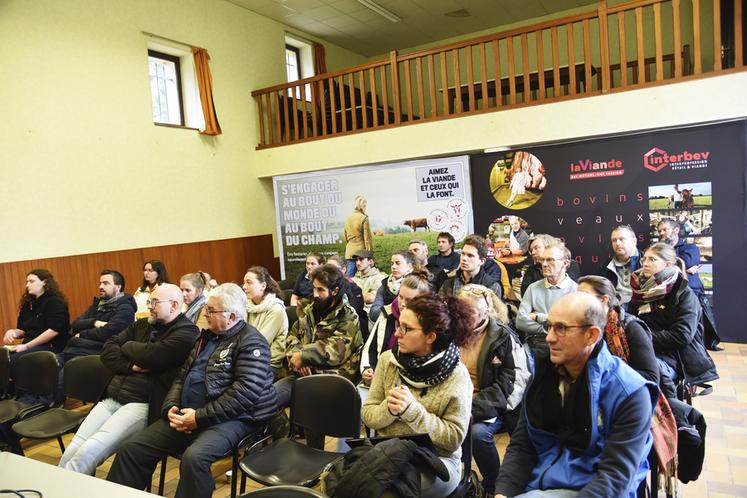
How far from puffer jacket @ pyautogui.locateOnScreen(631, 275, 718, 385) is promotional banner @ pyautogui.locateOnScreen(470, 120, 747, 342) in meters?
2.74

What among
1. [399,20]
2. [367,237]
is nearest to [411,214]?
[367,237]

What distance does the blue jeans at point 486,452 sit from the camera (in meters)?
2.54

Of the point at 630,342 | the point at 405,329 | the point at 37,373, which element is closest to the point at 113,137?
the point at 37,373

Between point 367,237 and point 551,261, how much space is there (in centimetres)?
399

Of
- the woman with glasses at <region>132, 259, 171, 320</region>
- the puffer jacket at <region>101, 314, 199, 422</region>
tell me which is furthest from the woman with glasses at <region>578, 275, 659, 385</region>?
the woman with glasses at <region>132, 259, 171, 320</region>

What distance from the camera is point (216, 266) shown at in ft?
25.3

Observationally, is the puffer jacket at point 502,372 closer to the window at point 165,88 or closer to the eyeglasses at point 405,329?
the eyeglasses at point 405,329

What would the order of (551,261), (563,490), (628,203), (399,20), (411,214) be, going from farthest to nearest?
(399,20), (411,214), (628,203), (551,261), (563,490)

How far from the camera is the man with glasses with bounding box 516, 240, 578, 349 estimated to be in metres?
3.48

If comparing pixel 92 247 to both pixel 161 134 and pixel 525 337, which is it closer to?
pixel 161 134

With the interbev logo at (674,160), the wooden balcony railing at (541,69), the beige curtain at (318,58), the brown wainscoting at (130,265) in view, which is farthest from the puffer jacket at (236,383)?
the beige curtain at (318,58)

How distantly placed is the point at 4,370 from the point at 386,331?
9.10ft

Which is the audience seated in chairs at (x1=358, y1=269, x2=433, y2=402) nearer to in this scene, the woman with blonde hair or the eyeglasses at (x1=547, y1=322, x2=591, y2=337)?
the eyeglasses at (x1=547, y1=322, x2=591, y2=337)

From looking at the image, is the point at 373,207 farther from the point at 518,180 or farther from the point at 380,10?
the point at 380,10
